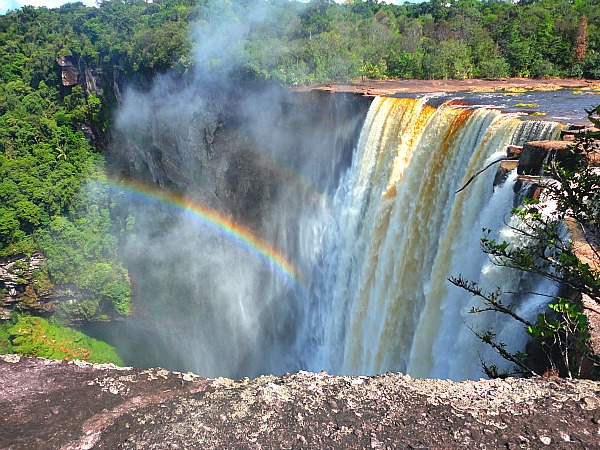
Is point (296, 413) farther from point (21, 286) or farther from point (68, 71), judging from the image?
point (68, 71)

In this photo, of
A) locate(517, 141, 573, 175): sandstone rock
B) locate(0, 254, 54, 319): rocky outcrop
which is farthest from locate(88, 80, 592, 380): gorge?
locate(0, 254, 54, 319): rocky outcrop

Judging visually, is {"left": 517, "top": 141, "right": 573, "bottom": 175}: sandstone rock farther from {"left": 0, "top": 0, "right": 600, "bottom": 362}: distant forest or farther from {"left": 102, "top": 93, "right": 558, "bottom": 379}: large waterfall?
{"left": 0, "top": 0, "right": 600, "bottom": 362}: distant forest

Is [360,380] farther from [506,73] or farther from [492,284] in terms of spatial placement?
[506,73]

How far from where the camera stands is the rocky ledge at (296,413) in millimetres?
2422

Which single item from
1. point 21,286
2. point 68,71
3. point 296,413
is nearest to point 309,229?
point 296,413

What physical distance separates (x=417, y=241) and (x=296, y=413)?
7.72 m

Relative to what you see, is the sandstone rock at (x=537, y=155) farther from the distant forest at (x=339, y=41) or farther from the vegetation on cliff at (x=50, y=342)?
the vegetation on cliff at (x=50, y=342)

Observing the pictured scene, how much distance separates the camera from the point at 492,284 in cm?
648

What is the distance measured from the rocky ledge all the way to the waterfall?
307 cm

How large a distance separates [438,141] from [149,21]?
2946cm

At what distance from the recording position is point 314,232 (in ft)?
58.3

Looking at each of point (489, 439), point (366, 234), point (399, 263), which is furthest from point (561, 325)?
point (366, 234)

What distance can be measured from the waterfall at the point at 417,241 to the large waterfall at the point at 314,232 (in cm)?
3

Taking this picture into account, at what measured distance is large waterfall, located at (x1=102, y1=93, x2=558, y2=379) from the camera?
317 inches
